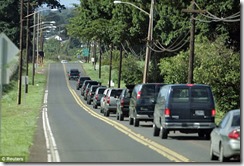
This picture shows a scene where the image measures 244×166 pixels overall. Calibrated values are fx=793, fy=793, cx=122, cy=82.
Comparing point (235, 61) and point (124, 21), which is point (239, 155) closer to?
point (235, 61)

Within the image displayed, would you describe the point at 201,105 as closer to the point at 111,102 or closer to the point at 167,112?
the point at 167,112

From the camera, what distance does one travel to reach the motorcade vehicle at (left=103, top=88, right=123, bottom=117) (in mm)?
48844

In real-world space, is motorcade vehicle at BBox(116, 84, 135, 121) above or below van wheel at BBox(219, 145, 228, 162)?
below

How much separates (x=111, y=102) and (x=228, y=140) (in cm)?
3055

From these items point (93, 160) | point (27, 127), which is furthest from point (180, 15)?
point (93, 160)

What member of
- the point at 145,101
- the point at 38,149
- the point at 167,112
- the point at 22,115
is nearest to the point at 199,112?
the point at 167,112

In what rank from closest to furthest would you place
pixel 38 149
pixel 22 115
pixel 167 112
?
1. pixel 38 149
2. pixel 167 112
3. pixel 22 115

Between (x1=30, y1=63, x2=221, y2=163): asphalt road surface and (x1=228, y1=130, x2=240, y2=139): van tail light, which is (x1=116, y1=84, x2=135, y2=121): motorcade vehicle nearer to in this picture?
(x1=30, y1=63, x2=221, y2=163): asphalt road surface

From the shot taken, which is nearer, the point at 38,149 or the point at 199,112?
the point at 38,149

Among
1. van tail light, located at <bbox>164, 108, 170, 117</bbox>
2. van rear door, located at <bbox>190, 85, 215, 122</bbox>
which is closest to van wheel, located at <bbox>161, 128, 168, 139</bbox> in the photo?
van tail light, located at <bbox>164, 108, 170, 117</bbox>

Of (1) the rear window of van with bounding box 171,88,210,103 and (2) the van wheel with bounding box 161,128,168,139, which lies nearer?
(1) the rear window of van with bounding box 171,88,210,103

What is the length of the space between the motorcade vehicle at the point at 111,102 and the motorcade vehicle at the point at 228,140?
28.2 meters

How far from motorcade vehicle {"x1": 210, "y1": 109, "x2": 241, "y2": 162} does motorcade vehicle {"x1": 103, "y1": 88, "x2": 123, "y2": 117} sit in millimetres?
28231

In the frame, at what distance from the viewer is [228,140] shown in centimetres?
1861
